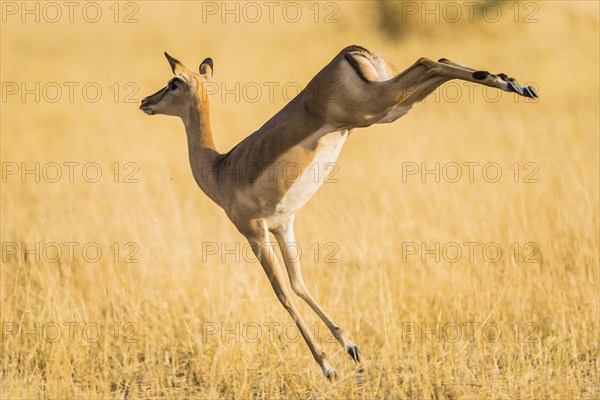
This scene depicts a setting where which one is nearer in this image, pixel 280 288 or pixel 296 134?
pixel 296 134

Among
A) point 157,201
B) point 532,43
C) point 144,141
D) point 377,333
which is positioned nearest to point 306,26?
point 532,43

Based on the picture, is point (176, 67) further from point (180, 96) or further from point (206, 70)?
point (206, 70)

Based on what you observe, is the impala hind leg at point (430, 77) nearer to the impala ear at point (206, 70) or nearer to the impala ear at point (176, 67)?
the impala ear at point (176, 67)

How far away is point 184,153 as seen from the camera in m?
14.1

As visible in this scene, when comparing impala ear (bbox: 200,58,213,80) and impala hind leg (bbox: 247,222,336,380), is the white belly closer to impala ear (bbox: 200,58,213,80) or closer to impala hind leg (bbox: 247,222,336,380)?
impala hind leg (bbox: 247,222,336,380)

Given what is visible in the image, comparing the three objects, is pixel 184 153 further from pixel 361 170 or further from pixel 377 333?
pixel 377 333

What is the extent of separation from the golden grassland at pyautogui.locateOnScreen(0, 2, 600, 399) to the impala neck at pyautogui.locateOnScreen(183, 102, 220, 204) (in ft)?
5.19

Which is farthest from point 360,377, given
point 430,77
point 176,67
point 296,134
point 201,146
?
point 430,77

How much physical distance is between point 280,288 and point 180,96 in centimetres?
134

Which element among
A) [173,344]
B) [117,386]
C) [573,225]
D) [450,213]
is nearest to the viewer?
[117,386]

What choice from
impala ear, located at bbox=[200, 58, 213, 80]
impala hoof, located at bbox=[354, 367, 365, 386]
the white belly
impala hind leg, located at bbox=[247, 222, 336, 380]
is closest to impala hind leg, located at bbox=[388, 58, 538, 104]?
the white belly

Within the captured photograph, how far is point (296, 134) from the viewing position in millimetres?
4672

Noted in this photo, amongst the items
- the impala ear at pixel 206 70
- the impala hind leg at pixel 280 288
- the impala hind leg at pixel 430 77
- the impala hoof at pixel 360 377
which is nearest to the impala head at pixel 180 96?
the impala ear at pixel 206 70

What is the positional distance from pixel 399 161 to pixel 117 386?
705 cm
